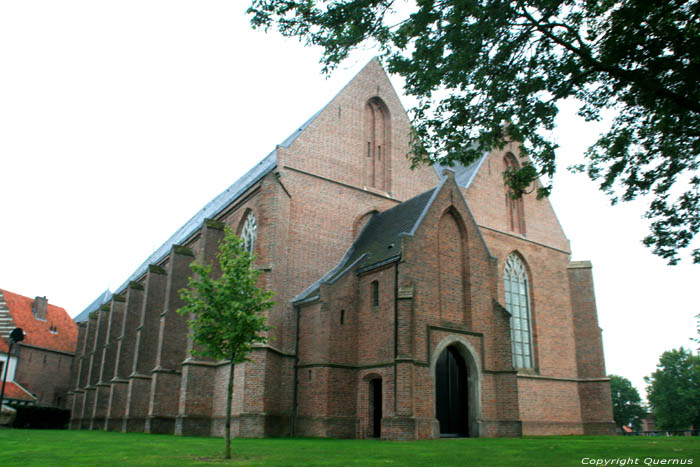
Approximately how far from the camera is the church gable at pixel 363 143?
2531 cm

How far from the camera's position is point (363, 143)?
90.2 feet

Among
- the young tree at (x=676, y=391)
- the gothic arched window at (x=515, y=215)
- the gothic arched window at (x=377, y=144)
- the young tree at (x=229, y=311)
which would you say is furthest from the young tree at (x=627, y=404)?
the young tree at (x=229, y=311)

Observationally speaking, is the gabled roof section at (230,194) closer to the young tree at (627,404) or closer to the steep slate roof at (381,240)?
the steep slate roof at (381,240)

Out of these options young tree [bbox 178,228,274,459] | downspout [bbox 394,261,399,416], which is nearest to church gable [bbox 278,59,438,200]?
downspout [bbox 394,261,399,416]

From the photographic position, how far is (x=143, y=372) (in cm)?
2903

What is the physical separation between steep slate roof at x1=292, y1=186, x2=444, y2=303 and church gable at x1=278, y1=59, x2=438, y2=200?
2697 mm

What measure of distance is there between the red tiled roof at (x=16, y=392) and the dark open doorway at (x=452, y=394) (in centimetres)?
4083

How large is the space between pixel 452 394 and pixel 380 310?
4.29 m

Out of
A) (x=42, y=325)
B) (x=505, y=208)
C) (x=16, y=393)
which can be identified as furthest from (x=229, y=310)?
(x=42, y=325)

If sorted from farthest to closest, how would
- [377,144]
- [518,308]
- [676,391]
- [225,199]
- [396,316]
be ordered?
[676,391], [225,199], [518,308], [377,144], [396,316]

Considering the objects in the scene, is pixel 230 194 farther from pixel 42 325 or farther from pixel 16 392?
pixel 42 325

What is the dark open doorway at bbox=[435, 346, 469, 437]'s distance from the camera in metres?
19.7

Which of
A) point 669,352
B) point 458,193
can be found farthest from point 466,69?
point 669,352

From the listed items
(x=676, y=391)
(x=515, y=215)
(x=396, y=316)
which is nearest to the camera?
(x=396, y=316)
